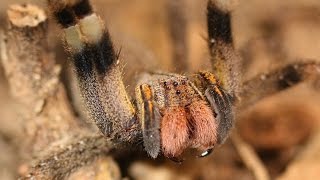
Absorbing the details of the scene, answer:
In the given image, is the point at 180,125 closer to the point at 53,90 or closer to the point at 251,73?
the point at 53,90

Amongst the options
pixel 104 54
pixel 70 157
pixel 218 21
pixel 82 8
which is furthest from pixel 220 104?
pixel 70 157

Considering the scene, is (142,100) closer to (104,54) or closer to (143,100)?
(143,100)

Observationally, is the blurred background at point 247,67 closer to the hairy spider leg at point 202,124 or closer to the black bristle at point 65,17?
the black bristle at point 65,17

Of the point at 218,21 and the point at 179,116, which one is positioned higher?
the point at 218,21

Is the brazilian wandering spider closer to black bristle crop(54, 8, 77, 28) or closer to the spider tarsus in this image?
black bristle crop(54, 8, 77, 28)

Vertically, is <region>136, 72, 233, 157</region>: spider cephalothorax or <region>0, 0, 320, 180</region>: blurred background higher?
<region>136, 72, 233, 157</region>: spider cephalothorax

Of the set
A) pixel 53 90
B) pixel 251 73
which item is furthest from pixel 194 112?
pixel 251 73

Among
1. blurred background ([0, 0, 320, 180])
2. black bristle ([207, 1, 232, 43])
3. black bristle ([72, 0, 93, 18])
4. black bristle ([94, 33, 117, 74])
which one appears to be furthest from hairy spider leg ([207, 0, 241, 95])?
black bristle ([72, 0, 93, 18])
